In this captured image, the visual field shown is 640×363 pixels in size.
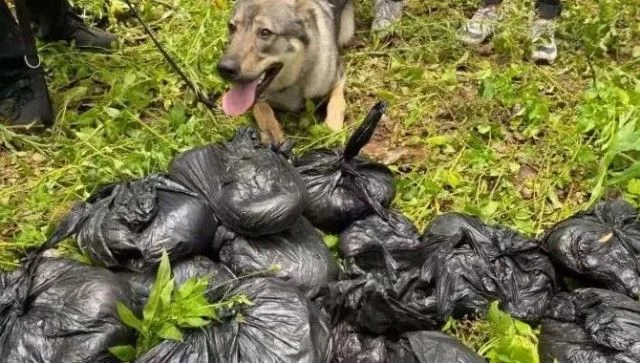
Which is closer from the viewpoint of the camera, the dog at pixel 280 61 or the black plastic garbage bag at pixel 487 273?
the black plastic garbage bag at pixel 487 273

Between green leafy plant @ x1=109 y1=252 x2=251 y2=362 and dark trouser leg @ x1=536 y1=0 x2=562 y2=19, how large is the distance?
2.75 meters

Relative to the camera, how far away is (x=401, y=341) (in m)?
2.06

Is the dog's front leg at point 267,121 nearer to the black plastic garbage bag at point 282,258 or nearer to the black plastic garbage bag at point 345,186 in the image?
the black plastic garbage bag at point 345,186

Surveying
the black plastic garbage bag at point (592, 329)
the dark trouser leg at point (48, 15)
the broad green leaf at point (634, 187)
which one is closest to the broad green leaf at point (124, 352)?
the black plastic garbage bag at point (592, 329)

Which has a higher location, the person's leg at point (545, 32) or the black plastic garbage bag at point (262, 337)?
the black plastic garbage bag at point (262, 337)

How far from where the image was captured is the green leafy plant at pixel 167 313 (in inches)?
73.8

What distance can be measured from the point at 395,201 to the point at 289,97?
34.3 inches

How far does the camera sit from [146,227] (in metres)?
2.25

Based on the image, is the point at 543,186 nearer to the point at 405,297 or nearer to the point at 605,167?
the point at 605,167

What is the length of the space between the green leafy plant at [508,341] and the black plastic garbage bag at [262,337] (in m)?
0.55

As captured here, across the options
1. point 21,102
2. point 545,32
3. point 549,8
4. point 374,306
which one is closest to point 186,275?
point 374,306

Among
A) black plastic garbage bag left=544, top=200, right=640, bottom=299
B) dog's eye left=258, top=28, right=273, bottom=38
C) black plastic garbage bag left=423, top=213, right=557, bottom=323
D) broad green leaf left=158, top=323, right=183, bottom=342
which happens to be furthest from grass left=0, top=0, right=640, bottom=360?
broad green leaf left=158, top=323, right=183, bottom=342

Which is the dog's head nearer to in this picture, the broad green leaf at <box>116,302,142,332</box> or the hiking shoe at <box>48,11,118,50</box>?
the hiking shoe at <box>48,11,118,50</box>

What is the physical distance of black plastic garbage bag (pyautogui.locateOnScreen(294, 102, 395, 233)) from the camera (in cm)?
264
